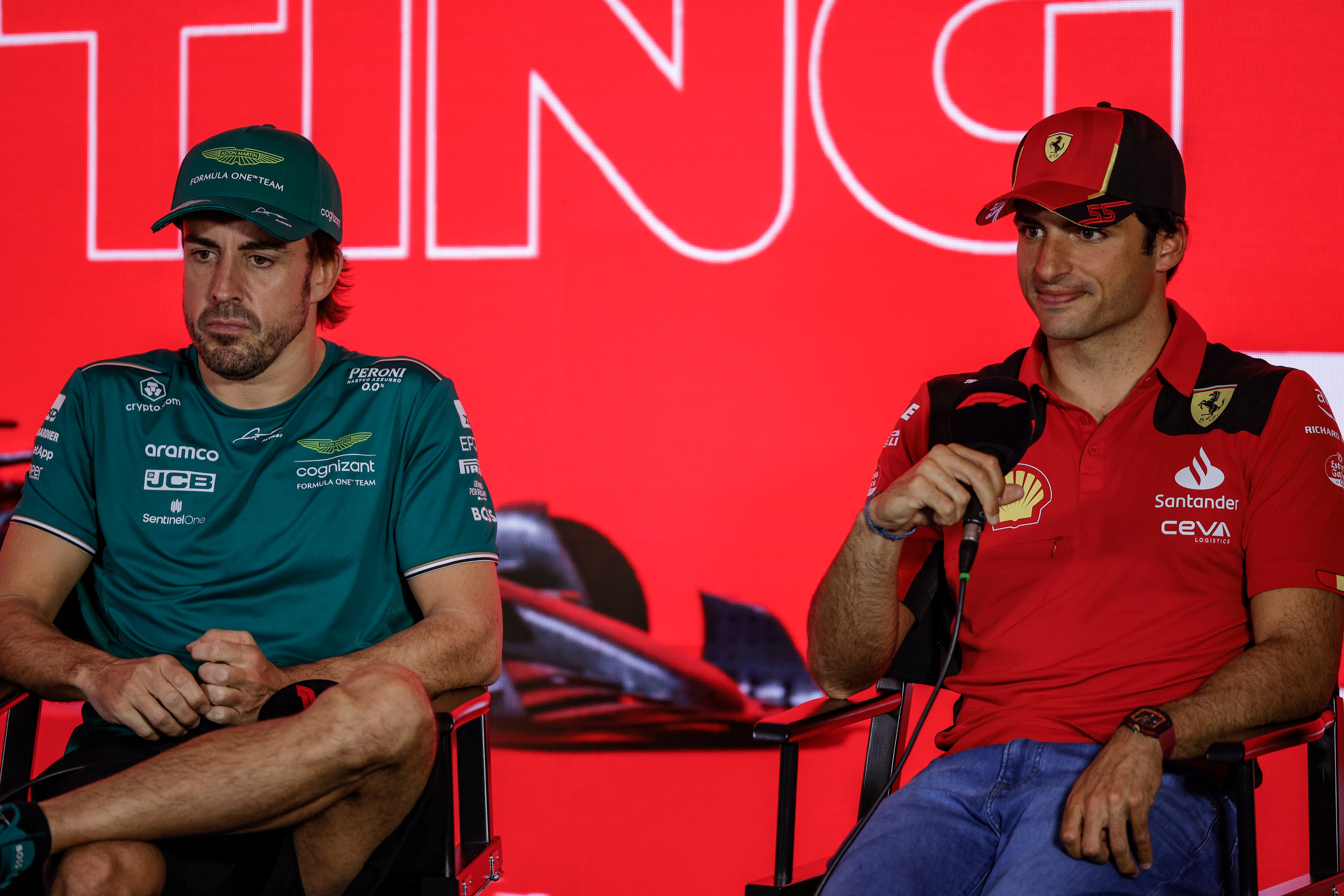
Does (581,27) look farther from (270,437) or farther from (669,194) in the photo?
(270,437)

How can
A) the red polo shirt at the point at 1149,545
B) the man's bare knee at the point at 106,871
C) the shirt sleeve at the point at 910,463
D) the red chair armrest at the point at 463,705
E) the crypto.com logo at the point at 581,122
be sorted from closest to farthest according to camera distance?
the man's bare knee at the point at 106,871 < the red chair armrest at the point at 463,705 < the red polo shirt at the point at 1149,545 < the shirt sleeve at the point at 910,463 < the crypto.com logo at the point at 581,122

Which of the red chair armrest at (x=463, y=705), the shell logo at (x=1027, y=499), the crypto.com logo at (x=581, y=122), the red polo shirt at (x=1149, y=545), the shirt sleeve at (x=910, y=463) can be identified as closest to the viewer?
the red chair armrest at (x=463, y=705)

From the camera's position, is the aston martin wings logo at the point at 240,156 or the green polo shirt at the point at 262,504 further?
the aston martin wings logo at the point at 240,156

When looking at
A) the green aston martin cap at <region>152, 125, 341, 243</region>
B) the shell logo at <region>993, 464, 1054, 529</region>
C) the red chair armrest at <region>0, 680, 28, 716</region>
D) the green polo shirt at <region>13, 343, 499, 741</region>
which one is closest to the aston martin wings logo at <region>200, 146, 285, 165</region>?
the green aston martin cap at <region>152, 125, 341, 243</region>

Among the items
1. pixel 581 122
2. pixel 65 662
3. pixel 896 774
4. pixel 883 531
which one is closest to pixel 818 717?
pixel 896 774

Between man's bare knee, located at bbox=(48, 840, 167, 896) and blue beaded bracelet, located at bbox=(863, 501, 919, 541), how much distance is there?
1036mm

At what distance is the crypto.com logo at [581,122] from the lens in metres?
2.66

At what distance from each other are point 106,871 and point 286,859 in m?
0.24

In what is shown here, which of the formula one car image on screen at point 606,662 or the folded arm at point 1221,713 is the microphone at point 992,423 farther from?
the formula one car image on screen at point 606,662

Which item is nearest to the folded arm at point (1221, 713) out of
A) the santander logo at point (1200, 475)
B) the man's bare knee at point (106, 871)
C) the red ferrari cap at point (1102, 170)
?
the santander logo at point (1200, 475)

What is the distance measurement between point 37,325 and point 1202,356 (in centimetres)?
280

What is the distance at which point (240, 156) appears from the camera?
1.97 meters

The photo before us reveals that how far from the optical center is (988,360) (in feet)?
8.86

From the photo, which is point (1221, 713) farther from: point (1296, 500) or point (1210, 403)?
point (1210, 403)
